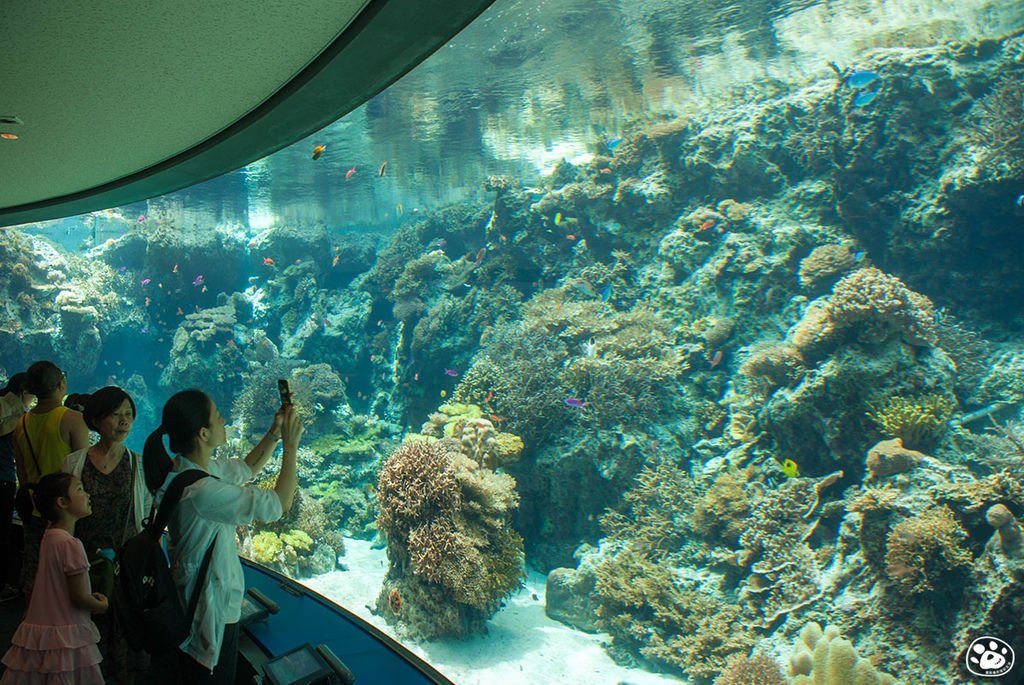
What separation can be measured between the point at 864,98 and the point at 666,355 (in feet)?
23.8

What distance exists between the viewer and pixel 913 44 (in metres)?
16.0

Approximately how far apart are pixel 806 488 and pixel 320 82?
797 cm

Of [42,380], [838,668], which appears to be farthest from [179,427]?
[838,668]

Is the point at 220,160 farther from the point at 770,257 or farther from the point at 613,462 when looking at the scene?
the point at 770,257

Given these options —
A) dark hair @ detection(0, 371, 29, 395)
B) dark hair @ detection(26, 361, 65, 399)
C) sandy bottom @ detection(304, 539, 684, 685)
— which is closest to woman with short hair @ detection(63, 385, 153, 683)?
dark hair @ detection(26, 361, 65, 399)

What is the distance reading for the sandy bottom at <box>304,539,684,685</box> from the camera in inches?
223

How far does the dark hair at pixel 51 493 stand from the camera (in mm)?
2045

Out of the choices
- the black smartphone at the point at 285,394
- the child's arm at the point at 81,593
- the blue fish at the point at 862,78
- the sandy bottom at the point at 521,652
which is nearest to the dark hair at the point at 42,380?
the child's arm at the point at 81,593

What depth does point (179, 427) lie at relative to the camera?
1.87 metres

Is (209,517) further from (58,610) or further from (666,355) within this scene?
(666,355)

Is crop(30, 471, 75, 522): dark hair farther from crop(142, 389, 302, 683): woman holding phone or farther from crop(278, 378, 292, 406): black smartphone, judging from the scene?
crop(278, 378, 292, 406): black smartphone

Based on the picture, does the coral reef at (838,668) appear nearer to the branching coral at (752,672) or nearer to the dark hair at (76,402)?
the branching coral at (752,672)

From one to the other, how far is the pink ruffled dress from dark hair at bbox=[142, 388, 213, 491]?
1.76 feet

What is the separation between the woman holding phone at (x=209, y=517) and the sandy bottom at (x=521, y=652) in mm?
4422
